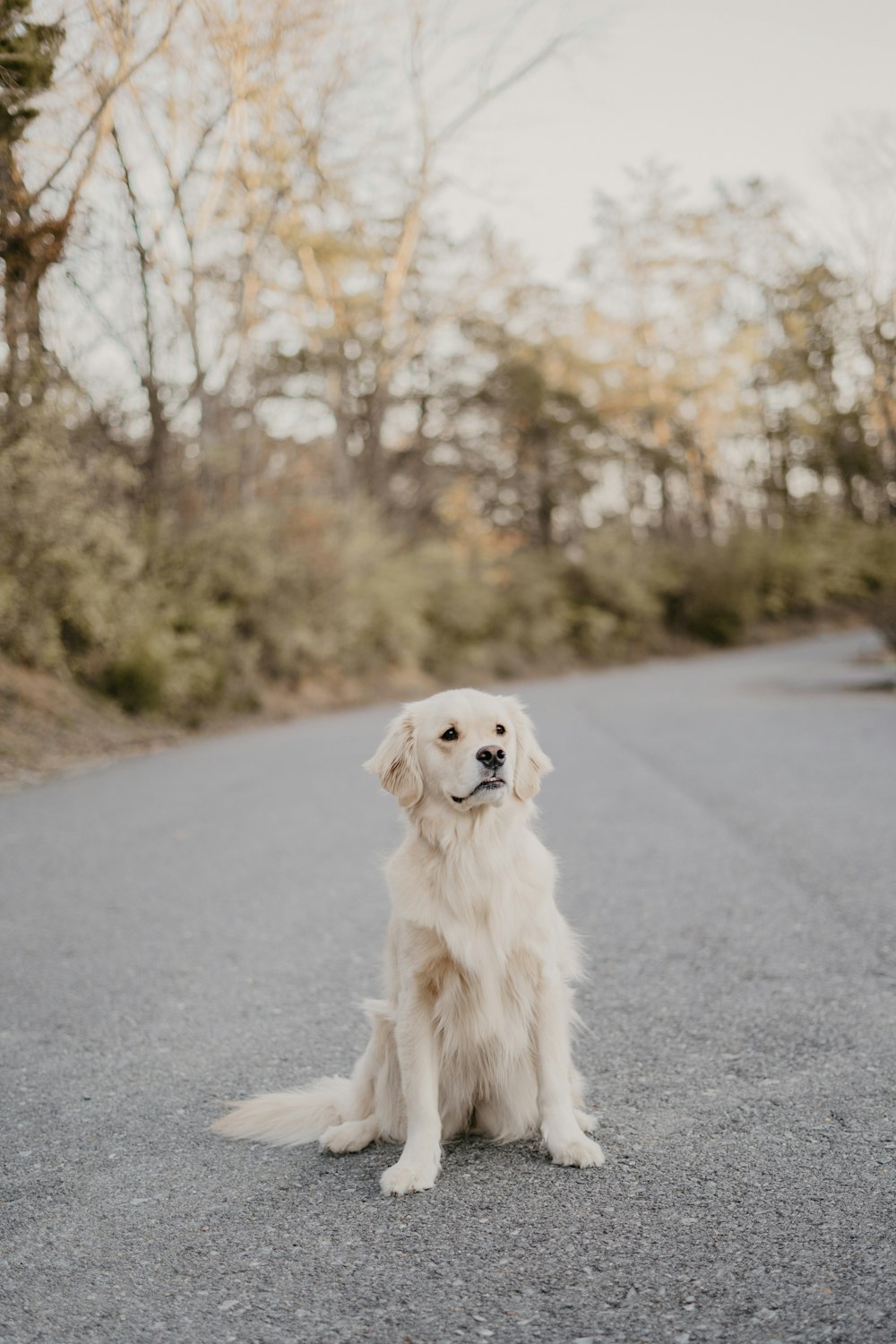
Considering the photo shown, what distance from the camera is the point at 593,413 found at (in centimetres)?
3825

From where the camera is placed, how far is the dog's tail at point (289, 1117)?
3557mm

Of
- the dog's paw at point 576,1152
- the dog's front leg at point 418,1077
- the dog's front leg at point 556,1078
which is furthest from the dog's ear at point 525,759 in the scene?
the dog's paw at point 576,1152

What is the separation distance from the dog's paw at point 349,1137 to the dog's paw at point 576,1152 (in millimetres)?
587

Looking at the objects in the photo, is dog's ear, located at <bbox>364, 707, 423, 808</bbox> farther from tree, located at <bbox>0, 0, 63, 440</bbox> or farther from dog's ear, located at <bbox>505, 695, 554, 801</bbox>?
tree, located at <bbox>0, 0, 63, 440</bbox>

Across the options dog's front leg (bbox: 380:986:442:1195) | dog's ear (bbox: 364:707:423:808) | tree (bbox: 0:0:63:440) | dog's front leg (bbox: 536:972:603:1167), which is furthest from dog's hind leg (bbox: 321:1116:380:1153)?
tree (bbox: 0:0:63:440)

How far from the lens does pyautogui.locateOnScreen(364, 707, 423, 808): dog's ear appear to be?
11.7 feet

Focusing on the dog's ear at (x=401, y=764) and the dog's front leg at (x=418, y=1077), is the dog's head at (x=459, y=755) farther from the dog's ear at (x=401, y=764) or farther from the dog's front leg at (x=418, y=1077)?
the dog's front leg at (x=418, y=1077)

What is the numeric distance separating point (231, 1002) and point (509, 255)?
30.7 metres

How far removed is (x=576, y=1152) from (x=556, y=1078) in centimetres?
22

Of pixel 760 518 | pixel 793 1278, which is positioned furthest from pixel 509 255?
pixel 793 1278

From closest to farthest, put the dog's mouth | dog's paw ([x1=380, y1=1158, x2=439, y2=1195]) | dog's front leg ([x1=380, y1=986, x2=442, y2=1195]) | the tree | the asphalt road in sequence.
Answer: the asphalt road
dog's paw ([x1=380, y1=1158, x2=439, y2=1195])
dog's front leg ([x1=380, y1=986, x2=442, y2=1195])
the dog's mouth
the tree

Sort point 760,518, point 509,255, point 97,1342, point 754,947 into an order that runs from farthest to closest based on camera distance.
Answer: point 760,518
point 509,255
point 754,947
point 97,1342

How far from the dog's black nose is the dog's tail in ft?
3.68

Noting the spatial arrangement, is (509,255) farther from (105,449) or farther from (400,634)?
(105,449)
